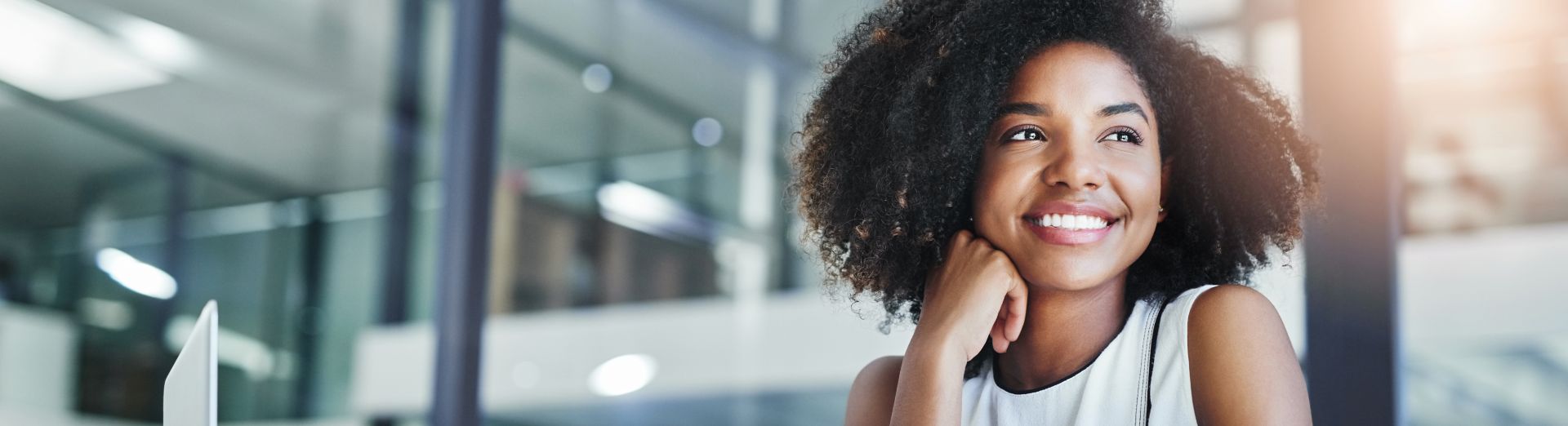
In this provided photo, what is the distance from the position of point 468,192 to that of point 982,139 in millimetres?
2781

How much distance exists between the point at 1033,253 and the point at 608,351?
3.19 metres

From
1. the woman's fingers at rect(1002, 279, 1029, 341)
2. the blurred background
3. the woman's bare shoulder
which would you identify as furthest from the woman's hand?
the blurred background

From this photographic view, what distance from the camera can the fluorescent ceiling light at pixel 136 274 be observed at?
141 inches

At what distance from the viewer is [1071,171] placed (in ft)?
3.47

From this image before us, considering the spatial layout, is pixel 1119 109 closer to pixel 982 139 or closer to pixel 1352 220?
pixel 982 139

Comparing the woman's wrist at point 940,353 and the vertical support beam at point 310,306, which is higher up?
the vertical support beam at point 310,306

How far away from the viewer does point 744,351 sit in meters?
3.88

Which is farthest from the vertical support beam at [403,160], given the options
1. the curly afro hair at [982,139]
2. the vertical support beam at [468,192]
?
the curly afro hair at [982,139]

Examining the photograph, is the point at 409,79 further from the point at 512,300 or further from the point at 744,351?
the point at 744,351

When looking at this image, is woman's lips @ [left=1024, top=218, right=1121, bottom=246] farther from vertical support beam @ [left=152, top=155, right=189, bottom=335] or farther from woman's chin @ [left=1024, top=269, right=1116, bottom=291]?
vertical support beam @ [left=152, top=155, right=189, bottom=335]

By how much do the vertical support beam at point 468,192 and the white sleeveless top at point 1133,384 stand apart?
265 cm

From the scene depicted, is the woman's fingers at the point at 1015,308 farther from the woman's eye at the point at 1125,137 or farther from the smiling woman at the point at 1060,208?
the woman's eye at the point at 1125,137

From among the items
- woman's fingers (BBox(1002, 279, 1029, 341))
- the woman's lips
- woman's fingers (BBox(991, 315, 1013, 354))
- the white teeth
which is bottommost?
woman's fingers (BBox(991, 315, 1013, 354))

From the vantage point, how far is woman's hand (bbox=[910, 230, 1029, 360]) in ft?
3.61
